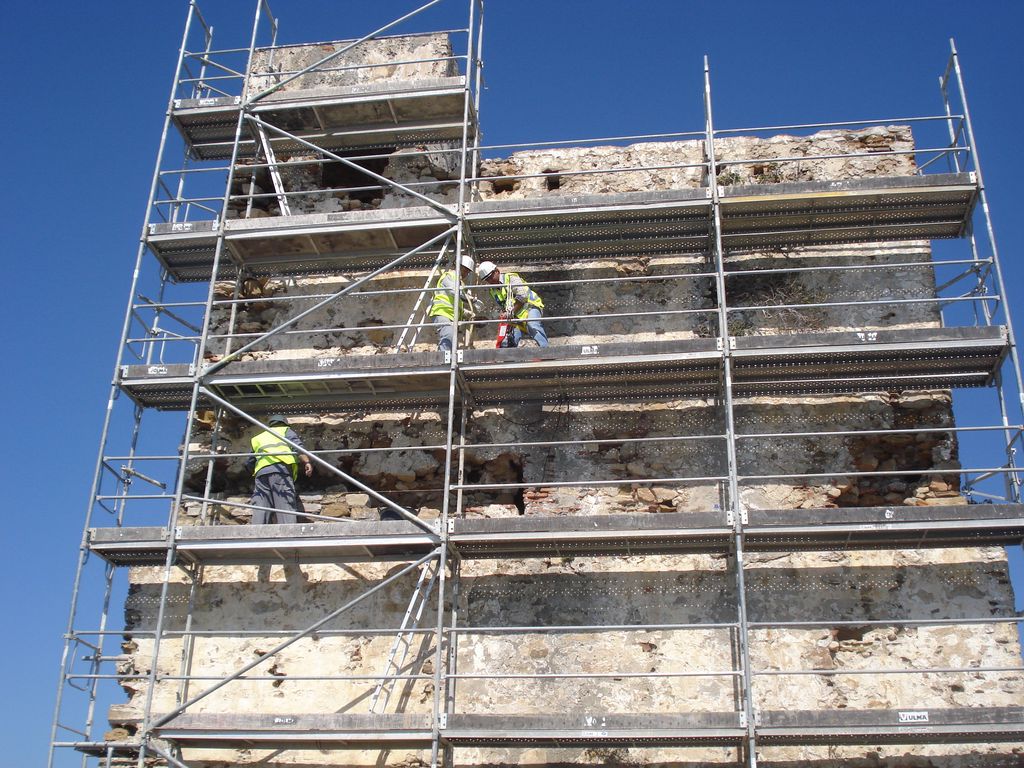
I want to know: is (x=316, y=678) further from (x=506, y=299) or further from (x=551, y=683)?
(x=506, y=299)

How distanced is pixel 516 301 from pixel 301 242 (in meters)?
2.18

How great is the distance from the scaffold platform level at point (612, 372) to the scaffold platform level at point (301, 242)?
137cm

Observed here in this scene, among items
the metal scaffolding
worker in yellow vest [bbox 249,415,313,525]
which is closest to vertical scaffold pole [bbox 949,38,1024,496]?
the metal scaffolding

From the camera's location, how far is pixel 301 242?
11586 millimetres

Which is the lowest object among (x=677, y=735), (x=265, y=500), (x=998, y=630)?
(x=677, y=735)

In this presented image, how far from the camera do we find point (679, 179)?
39.3 feet

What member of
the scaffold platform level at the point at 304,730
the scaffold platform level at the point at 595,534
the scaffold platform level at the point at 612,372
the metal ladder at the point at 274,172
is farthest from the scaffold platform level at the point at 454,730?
the metal ladder at the point at 274,172

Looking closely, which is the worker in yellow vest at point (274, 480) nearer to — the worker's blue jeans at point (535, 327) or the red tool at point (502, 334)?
the red tool at point (502, 334)

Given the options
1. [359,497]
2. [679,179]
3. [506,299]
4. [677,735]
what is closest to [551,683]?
[677,735]

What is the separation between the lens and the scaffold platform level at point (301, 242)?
11.2 metres

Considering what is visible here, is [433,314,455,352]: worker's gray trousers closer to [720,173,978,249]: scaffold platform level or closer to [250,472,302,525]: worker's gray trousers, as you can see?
[250,472,302,525]: worker's gray trousers

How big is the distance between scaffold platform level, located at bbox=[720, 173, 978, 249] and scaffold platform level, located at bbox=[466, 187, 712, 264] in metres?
0.34

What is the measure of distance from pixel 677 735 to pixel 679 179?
553 centimetres

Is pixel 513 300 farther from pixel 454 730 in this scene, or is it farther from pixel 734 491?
pixel 454 730
